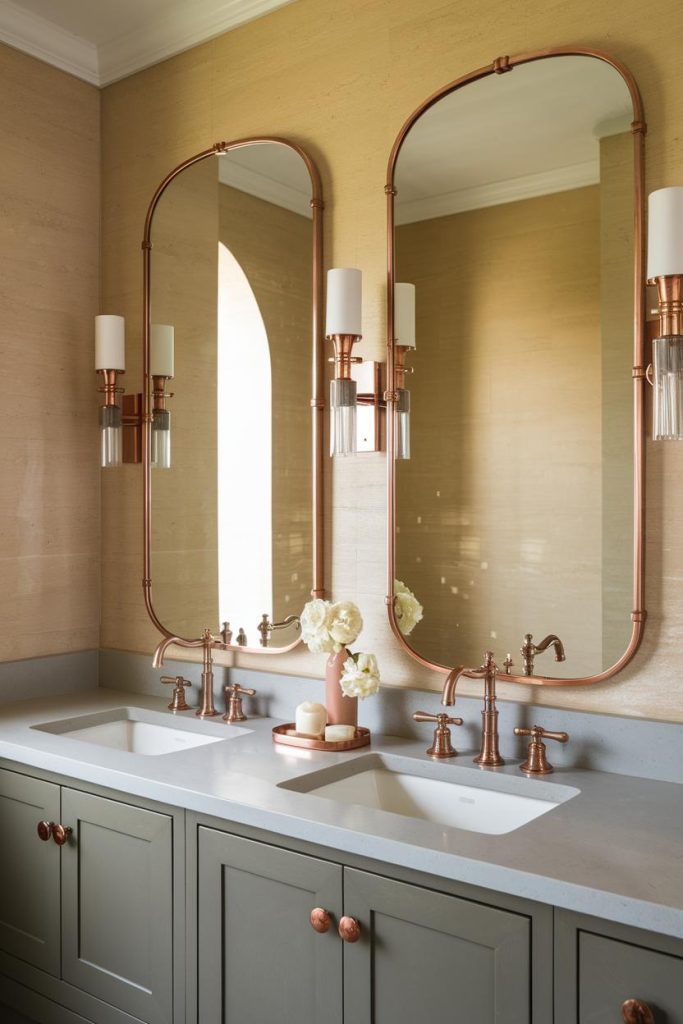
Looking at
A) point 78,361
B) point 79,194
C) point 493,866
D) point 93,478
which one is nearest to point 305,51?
point 79,194

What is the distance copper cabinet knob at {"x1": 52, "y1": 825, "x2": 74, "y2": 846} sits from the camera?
6.62 ft

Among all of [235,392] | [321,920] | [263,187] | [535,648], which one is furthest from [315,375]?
[321,920]

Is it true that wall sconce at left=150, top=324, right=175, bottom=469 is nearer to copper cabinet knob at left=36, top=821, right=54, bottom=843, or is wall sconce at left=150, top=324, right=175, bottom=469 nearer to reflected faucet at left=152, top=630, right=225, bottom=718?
reflected faucet at left=152, top=630, right=225, bottom=718

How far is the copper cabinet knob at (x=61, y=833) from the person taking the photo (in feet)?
6.62

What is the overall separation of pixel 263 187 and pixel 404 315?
0.62m

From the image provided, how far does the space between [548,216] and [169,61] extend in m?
1.41

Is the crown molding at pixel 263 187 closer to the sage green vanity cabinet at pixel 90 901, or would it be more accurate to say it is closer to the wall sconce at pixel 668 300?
the wall sconce at pixel 668 300

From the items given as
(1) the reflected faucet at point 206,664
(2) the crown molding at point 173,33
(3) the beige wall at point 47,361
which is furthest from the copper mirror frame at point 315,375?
(3) the beige wall at point 47,361

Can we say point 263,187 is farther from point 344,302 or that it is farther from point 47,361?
point 47,361

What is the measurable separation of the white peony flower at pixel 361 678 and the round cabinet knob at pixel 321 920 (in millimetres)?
538

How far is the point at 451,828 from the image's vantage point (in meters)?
1.51

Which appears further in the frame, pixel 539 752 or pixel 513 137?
pixel 513 137

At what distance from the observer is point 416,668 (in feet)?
7.06

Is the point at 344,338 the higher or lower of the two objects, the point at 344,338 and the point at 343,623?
the higher
